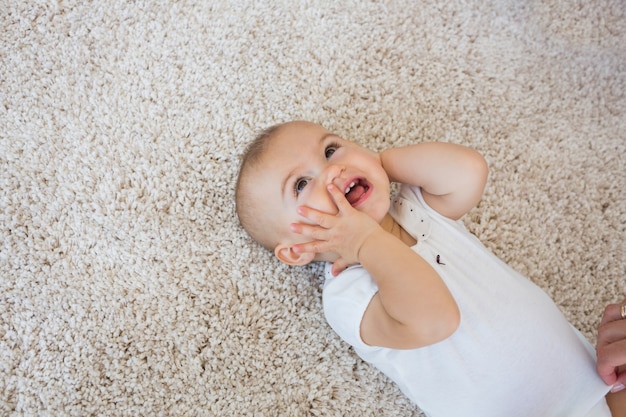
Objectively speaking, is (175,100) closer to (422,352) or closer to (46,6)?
(46,6)

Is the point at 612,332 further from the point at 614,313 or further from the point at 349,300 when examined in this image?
the point at 349,300

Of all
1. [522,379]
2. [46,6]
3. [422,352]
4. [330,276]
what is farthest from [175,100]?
[522,379]

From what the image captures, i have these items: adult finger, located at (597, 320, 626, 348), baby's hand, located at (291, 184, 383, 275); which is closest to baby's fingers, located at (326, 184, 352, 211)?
baby's hand, located at (291, 184, 383, 275)

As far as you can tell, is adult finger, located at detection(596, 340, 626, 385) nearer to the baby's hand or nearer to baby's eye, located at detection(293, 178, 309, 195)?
the baby's hand

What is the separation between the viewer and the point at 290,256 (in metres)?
1.15

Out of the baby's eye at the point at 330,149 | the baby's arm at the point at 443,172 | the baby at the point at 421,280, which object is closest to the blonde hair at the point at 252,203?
the baby at the point at 421,280

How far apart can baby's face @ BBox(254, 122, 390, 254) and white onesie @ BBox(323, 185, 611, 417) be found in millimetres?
134

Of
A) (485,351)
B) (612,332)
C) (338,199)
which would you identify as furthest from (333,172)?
(612,332)

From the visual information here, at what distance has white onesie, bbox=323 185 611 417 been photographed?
3.52 ft

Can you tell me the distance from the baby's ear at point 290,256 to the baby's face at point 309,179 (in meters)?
0.02

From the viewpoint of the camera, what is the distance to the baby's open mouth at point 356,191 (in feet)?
3.63

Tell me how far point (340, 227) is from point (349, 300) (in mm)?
142

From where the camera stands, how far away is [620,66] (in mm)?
1545

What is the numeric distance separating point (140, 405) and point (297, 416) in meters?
0.31
